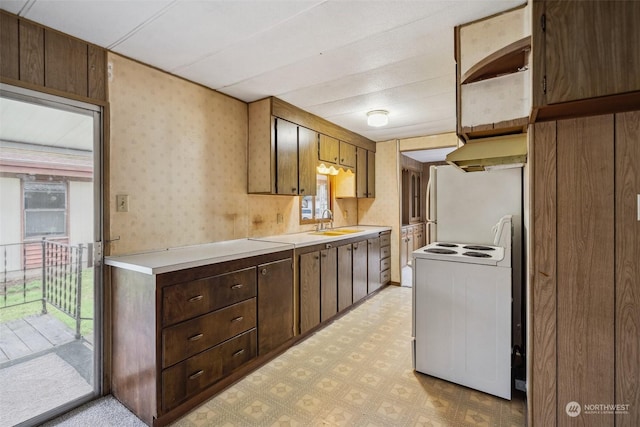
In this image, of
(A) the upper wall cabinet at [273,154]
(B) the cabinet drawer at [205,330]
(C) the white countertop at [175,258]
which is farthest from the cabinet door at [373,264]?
(B) the cabinet drawer at [205,330]

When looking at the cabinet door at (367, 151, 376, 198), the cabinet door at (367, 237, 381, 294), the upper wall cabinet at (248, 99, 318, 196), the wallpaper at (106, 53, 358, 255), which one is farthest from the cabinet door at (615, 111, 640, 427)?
the cabinet door at (367, 151, 376, 198)

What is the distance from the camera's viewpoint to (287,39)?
1.98 meters

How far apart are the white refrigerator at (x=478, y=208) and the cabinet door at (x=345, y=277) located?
1.01m

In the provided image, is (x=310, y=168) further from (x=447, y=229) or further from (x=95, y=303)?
(x=95, y=303)

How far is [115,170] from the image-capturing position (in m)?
2.13

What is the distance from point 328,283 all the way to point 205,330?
1.50 metres

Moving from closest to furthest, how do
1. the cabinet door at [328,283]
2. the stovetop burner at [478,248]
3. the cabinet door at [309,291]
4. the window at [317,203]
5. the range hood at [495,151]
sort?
1. the range hood at [495,151]
2. the stovetop burner at [478,248]
3. the cabinet door at [309,291]
4. the cabinet door at [328,283]
5. the window at [317,203]

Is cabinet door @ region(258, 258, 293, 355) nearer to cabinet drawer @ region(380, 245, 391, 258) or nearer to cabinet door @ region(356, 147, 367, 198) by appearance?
cabinet drawer @ region(380, 245, 391, 258)

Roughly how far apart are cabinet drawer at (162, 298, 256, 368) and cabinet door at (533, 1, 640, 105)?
2176 mm

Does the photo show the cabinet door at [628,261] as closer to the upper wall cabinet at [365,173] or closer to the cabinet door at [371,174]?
the upper wall cabinet at [365,173]

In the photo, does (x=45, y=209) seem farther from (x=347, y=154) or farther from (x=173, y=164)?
(x=347, y=154)

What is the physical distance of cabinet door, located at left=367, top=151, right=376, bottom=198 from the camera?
4.86 meters

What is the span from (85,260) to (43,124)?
0.91 metres

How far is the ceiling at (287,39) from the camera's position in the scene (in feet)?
5.44
